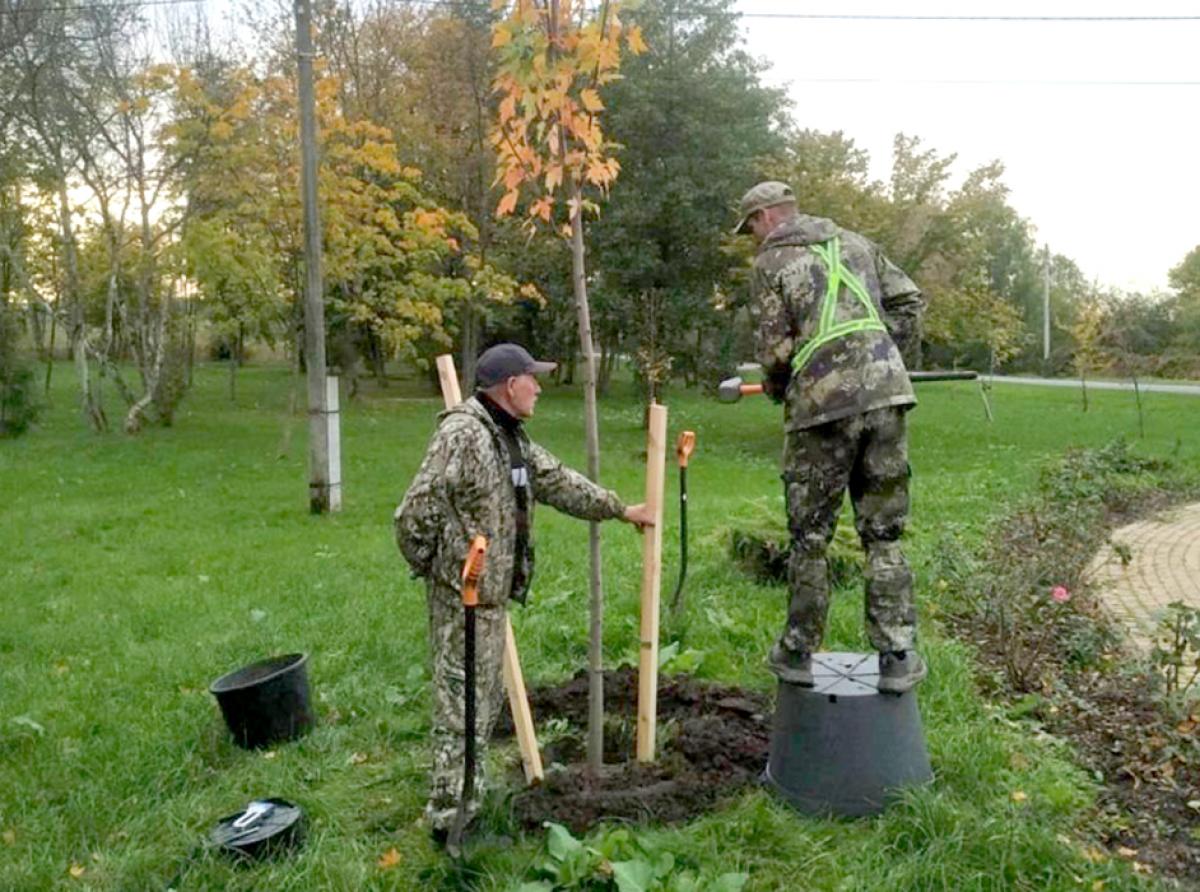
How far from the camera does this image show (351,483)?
46.2 ft

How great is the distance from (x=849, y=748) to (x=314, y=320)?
28.4 feet

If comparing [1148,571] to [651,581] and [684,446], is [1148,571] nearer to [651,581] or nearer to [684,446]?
[684,446]

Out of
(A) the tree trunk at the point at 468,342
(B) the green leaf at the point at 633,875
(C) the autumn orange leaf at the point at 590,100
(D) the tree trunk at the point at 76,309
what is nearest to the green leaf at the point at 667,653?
(B) the green leaf at the point at 633,875

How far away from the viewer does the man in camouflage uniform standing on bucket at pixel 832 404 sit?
3.77 metres

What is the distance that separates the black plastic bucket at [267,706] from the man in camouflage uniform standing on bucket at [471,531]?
3.97 ft

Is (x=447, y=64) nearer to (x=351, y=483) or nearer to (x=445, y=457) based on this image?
(x=351, y=483)

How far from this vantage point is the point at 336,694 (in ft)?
17.7

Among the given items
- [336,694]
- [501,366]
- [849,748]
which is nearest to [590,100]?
[501,366]

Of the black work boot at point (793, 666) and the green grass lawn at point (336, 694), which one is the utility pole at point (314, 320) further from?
the black work boot at point (793, 666)

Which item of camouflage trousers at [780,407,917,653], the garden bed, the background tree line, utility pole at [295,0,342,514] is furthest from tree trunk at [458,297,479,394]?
camouflage trousers at [780,407,917,653]

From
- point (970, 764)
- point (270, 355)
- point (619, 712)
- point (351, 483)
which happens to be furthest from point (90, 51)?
point (270, 355)

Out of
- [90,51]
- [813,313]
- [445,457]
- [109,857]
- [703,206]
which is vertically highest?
[90,51]

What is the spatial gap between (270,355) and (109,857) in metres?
51.6

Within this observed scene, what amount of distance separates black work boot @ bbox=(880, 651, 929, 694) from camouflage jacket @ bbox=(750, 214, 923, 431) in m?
0.88
